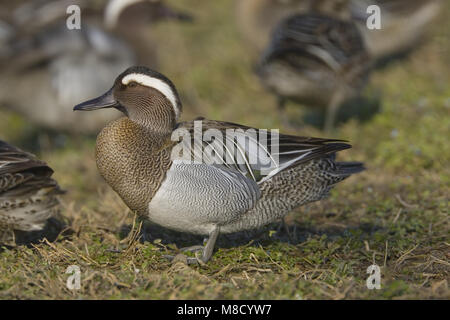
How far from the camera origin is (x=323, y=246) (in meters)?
4.05

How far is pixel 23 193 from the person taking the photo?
411 centimetres

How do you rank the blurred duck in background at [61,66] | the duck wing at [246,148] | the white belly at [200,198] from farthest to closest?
the blurred duck in background at [61,66], the duck wing at [246,148], the white belly at [200,198]

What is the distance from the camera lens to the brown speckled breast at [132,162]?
358 cm

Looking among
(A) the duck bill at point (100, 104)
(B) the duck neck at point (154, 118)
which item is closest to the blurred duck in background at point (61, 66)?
(A) the duck bill at point (100, 104)

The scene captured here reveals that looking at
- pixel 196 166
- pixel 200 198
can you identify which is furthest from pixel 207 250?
pixel 196 166

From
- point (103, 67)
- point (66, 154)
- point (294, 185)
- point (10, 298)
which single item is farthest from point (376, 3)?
point (10, 298)

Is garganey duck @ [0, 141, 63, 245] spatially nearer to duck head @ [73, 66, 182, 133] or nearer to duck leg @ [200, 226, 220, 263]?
duck head @ [73, 66, 182, 133]

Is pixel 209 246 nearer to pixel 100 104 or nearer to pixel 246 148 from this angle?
pixel 246 148

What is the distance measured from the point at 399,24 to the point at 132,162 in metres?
6.08

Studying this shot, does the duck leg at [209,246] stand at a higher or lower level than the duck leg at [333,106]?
lower

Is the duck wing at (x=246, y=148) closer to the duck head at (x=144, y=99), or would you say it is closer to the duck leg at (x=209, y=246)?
the duck head at (x=144, y=99)

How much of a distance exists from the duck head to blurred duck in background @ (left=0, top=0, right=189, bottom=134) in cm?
372

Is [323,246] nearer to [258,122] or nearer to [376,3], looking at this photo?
[258,122]
